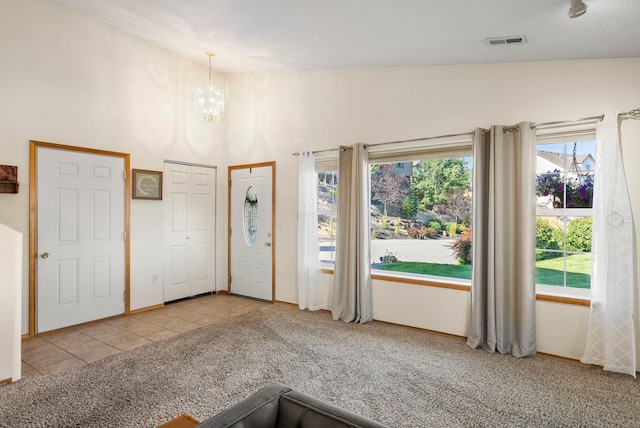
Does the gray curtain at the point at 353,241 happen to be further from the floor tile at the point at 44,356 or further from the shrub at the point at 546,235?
the floor tile at the point at 44,356

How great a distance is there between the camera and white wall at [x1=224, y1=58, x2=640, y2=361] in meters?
3.24

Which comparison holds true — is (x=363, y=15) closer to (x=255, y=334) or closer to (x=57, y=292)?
(x=255, y=334)

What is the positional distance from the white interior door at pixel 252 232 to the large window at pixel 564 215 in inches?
136

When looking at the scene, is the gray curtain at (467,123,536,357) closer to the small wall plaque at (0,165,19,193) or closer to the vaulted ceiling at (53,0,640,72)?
the vaulted ceiling at (53,0,640,72)

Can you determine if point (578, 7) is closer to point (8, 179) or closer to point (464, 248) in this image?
point (464, 248)

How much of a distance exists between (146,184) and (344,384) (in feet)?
12.2

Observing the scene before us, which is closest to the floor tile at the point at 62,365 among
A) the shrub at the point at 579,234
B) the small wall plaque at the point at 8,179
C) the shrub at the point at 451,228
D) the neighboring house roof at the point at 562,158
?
the small wall plaque at the point at 8,179

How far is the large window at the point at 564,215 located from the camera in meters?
3.38

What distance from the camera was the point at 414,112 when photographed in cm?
414

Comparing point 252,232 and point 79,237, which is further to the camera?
point 252,232

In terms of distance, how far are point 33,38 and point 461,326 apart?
5.52 meters

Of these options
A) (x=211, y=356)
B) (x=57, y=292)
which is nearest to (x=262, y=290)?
(x=211, y=356)

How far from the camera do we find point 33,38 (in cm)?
380

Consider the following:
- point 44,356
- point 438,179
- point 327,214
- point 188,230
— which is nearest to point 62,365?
point 44,356
